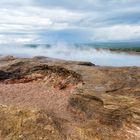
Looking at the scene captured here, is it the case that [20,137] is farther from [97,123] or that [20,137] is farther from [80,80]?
[80,80]

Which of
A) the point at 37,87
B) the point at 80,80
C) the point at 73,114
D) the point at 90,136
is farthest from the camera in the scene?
the point at 37,87

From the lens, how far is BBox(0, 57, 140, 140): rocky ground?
20.9 meters

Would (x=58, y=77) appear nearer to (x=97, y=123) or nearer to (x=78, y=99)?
(x=78, y=99)

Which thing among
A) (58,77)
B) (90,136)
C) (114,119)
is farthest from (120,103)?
(58,77)

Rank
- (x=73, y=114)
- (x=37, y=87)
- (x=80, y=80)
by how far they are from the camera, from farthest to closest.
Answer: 1. (x=37, y=87)
2. (x=80, y=80)
3. (x=73, y=114)

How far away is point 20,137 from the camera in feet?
68.4

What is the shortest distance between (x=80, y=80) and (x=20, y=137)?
24.5ft

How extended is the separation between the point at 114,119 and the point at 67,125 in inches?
103

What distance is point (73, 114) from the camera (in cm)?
2362

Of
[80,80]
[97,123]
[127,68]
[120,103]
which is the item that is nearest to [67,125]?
[97,123]

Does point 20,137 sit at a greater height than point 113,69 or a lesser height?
lesser

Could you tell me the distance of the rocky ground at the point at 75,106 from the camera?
68.5 ft

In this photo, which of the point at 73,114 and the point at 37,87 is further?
the point at 37,87

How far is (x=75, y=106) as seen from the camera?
23969mm
